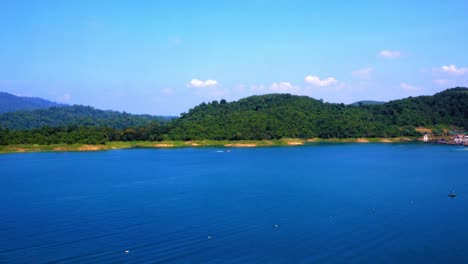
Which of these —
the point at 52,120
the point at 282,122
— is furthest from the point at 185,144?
the point at 52,120

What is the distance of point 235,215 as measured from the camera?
2505 centimetres

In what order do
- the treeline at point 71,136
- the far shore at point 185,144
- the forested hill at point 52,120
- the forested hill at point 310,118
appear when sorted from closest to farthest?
the far shore at point 185,144
the treeline at point 71,136
the forested hill at point 310,118
the forested hill at point 52,120

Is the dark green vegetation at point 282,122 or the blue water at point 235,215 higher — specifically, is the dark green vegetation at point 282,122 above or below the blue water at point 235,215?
above

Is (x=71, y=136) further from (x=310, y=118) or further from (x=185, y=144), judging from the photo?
(x=310, y=118)

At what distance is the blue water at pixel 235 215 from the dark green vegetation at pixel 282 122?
3673 centimetres

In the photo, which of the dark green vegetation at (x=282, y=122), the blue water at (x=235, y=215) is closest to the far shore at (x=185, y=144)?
the dark green vegetation at (x=282, y=122)

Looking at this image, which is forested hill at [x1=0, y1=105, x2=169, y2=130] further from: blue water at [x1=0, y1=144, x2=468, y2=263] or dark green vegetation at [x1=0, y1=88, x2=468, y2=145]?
blue water at [x1=0, y1=144, x2=468, y2=263]

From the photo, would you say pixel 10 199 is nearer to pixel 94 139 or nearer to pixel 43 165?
pixel 43 165

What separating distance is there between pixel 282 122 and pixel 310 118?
8946 millimetres

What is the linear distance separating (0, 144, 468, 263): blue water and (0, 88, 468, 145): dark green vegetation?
3673 cm

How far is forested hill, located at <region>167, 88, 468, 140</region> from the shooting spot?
91.4 meters

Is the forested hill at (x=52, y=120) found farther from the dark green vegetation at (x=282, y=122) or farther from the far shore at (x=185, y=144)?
the far shore at (x=185, y=144)

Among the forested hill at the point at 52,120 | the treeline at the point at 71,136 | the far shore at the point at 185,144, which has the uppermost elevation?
the forested hill at the point at 52,120

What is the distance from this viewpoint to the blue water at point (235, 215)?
731 inches
